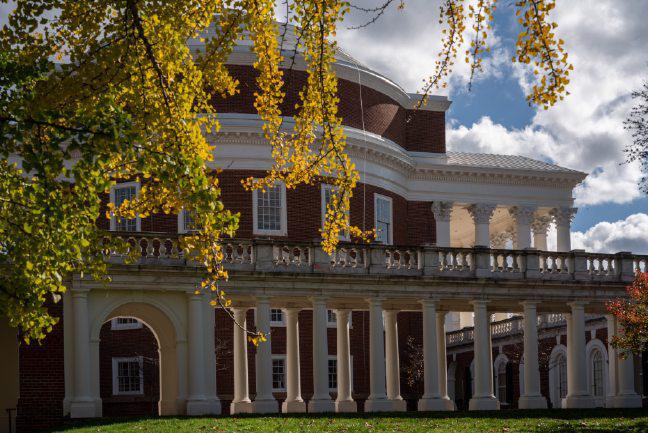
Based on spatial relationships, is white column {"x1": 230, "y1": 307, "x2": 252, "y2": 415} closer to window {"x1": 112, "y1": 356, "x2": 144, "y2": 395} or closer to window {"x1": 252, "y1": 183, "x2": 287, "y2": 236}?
window {"x1": 252, "y1": 183, "x2": 287, "y2": 236}

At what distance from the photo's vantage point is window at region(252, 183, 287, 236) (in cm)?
4528

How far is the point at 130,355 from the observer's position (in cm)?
4566

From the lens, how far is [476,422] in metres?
29.7

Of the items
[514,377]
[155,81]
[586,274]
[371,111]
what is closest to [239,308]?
[586,274]

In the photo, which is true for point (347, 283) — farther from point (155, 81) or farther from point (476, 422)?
point (155, 81)

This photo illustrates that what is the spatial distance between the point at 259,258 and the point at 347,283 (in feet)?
10.3

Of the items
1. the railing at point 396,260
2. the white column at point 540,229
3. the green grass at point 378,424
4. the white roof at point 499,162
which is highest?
the white roof at point 499,162

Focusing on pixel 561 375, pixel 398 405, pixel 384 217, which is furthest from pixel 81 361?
pixel 561 375

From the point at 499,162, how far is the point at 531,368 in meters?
19.3

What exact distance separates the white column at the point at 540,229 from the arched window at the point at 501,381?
6202mm

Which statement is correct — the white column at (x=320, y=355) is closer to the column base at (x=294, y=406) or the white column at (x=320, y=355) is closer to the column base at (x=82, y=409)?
the column base at (x=294, y=406)

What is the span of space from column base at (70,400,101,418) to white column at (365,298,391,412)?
30.0 feet

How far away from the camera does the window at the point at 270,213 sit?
45.3m

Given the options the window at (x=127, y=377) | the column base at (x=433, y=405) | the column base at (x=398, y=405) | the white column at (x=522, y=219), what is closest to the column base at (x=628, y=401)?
the column base at (x=433, y=405)
